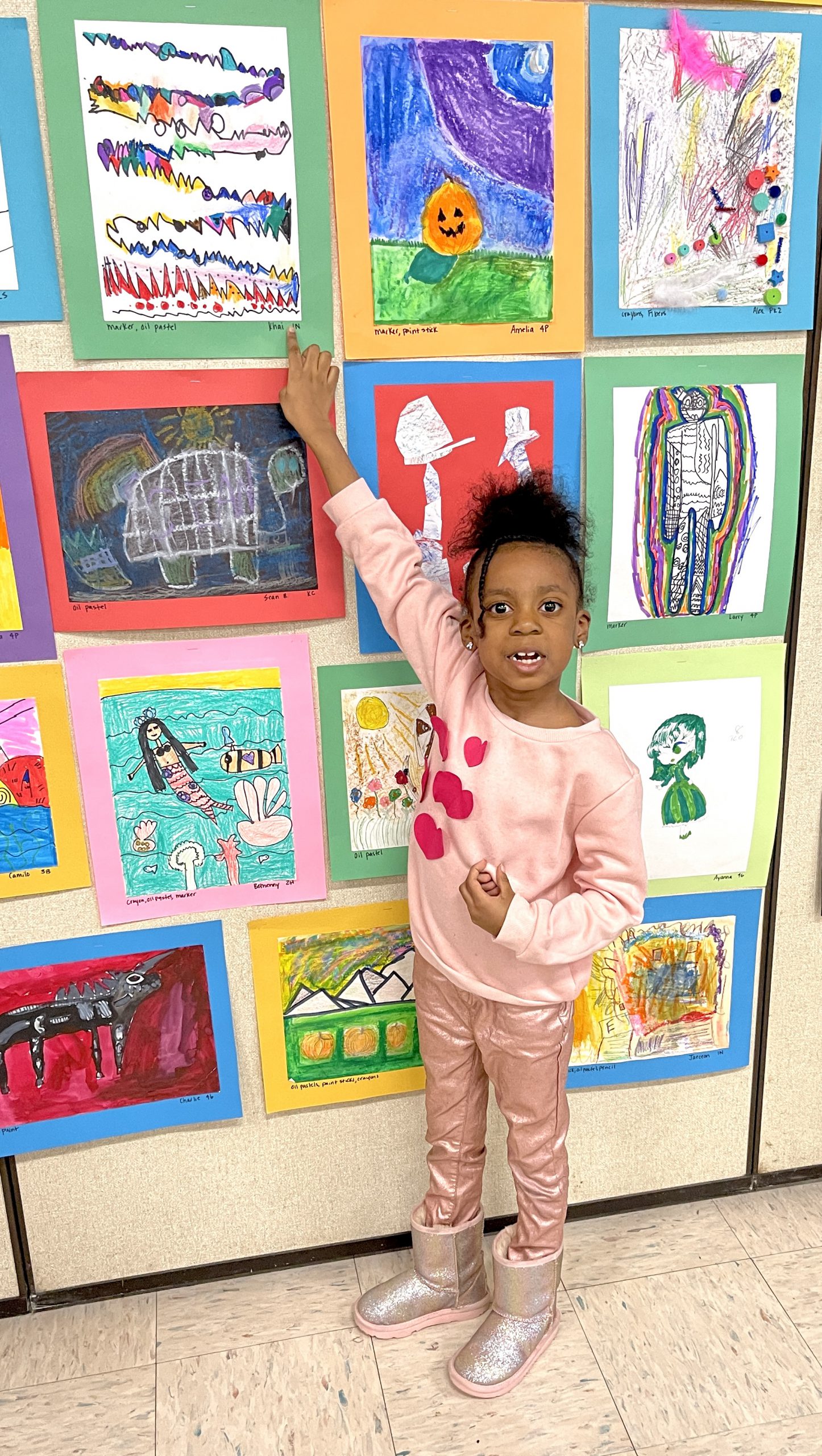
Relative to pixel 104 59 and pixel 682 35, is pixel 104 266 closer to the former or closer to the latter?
pixel 104 59

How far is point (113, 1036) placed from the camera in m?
1.35

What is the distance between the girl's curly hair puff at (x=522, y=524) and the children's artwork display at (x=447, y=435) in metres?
0.05

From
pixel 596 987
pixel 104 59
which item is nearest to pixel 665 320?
pixel 104 59

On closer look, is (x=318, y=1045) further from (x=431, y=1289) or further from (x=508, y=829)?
(x=508, y=829)

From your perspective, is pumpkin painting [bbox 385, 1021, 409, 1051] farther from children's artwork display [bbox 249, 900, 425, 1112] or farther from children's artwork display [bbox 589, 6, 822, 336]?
children's artwork display [bbox 589, 6, 822, 336]

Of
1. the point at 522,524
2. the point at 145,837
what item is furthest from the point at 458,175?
the point at 145,837

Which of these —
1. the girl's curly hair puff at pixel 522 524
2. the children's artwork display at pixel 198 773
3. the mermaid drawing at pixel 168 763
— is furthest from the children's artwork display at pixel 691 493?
the mermaid drawing at pixel 168 763

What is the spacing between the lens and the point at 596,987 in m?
1.46

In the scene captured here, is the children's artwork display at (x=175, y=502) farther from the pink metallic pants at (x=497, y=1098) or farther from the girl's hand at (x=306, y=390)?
the pink metallic pants at (x=497, y=1098)

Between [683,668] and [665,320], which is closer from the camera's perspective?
[665,320]

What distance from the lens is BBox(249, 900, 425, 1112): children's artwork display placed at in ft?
4.46

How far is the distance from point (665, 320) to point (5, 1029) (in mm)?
1265

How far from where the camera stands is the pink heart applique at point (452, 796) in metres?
Result: 1.16

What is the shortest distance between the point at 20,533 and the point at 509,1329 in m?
1.21
